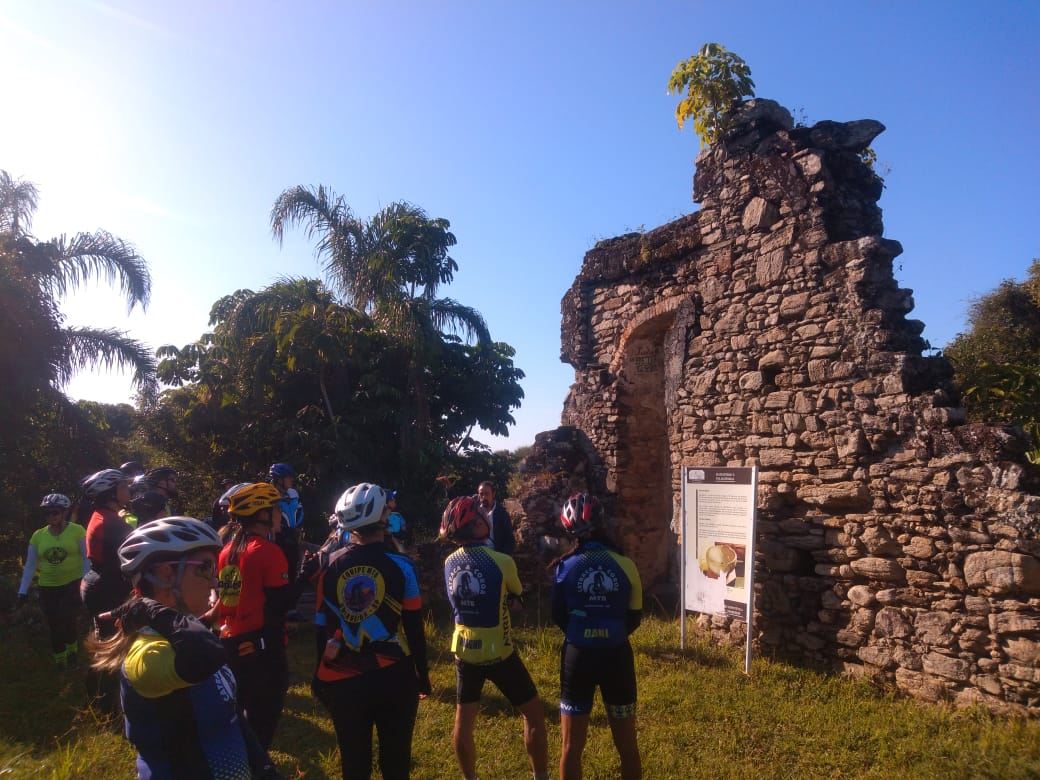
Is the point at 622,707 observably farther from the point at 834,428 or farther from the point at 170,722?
the point at 834,428

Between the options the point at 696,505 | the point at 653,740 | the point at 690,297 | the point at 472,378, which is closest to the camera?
the point at 653,740

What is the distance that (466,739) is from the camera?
4000mm

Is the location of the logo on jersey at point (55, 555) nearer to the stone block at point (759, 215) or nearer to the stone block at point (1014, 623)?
the stone block at point (759, 215)

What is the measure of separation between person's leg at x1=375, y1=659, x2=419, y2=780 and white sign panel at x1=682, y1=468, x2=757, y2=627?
3.75 metres

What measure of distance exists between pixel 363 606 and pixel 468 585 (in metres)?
A: 0.83

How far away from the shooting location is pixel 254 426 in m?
12.7

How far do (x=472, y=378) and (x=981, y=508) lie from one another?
10170 millimetres

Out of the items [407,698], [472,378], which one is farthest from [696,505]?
[472,378]

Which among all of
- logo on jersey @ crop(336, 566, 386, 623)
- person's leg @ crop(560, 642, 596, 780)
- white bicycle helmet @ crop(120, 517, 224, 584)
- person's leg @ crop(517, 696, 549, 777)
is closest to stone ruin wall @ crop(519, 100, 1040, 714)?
person's leg @ crop(560, 642, 596, 780)

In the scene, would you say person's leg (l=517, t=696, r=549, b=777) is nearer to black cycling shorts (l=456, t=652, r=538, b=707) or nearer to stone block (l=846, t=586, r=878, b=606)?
black cycling shorts (l=456, t=652, r=538, b=707)

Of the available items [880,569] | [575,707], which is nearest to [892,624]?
[880,569]

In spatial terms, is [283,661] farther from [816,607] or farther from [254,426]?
[254,426]

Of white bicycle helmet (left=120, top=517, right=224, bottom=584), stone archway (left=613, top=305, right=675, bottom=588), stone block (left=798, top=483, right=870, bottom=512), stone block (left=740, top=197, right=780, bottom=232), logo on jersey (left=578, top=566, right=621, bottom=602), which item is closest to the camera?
white bicycle helmet (left=120, top=517, right=224, bottom=584)

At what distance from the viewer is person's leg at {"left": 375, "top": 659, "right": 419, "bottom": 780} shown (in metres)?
3.23
